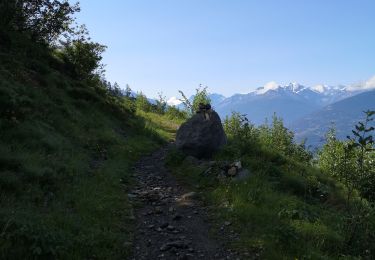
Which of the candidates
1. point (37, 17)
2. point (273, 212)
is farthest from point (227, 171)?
point (37, 17)

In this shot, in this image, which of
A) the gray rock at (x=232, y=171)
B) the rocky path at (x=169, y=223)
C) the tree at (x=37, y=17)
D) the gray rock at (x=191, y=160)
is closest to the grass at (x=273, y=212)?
the gray rock at (x=191, y=160)

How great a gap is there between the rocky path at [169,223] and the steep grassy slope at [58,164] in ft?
1.60

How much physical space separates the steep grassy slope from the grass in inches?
114

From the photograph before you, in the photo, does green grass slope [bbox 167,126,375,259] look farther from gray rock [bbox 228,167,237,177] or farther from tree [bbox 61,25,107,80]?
tree [bbox 61,25,107,80]

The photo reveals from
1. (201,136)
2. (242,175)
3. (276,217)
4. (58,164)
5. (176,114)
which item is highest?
(176,114)

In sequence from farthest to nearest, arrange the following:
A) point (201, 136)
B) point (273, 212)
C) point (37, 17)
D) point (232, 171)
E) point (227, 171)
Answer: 1. point (37, 17)
2. point (201, 136)
3. point (227, 171)
4. point (232, 171)
5. point (273, 212)

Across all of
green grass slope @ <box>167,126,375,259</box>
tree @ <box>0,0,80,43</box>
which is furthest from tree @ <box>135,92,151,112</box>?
green grass slope @ <box>167,126,375,259</box>

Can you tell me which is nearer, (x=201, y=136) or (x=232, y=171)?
(x=232, y=171)

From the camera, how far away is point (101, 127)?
23.3 m

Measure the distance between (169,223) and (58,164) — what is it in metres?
4.38

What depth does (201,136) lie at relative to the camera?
2019cm

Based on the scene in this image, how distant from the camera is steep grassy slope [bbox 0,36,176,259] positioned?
8898 mm

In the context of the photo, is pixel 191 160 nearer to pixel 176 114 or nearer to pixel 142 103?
pixel 176 114

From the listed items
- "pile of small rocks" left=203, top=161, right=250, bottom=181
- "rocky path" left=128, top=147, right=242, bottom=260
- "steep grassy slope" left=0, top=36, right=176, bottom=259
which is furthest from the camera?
"pile of small rocks" left=203, top=161, right=250, bottom=181
